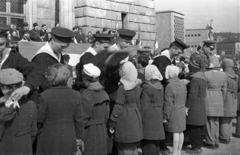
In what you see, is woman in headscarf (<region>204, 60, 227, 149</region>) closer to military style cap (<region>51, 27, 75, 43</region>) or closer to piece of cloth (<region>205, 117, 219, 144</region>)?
piece of cloth (<region>205, 117, 219, 144</region>)

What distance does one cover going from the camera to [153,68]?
Result: 5121mm

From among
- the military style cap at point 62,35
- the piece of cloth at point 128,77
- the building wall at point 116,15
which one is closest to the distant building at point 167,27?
the building wall at point 116,15

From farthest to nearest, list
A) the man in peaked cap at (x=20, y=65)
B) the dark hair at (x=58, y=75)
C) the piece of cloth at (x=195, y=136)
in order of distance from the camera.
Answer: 1. the piece of cloth at (x=195, y=136)
2. the dark hair at (x=58, y=75)
3. the man in peaked cap at (x=20, y=65)

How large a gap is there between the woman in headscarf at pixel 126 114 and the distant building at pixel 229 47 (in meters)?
8.38

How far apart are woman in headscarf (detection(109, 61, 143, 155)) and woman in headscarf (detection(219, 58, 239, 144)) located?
317 centimetres

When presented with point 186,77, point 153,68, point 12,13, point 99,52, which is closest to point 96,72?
point 99,52

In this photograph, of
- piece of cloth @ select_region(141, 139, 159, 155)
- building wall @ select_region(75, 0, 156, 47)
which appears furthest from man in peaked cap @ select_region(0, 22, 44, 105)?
building wall @ select_region(75, 0, 156, 47)

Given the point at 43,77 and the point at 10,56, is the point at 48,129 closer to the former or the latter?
the point at 43,77

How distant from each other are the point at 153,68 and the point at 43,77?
222 cm

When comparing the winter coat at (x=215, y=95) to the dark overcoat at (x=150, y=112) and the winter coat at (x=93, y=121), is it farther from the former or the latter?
the winter coat at (x=93, y=121)

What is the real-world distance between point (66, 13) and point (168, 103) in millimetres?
9938

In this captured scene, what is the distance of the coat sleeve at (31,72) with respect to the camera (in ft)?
10.8

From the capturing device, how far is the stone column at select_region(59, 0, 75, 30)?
14.0 meters

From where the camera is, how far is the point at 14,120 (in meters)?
3.05
